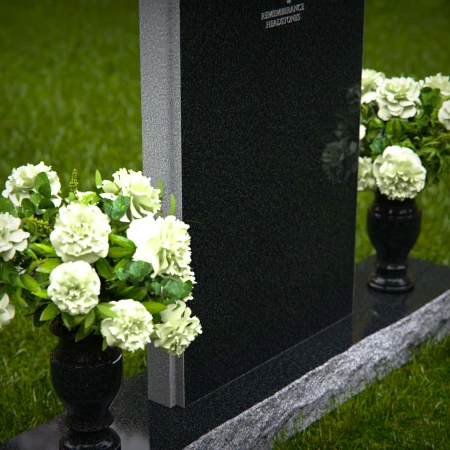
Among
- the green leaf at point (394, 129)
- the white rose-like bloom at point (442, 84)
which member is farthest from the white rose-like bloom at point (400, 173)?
the white rose-like bloom at point (442, 84)

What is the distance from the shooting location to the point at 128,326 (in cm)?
244

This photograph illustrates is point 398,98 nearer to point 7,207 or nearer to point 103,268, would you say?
point 103,268

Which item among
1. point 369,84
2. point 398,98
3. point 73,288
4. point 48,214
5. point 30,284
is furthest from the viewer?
point 369,84

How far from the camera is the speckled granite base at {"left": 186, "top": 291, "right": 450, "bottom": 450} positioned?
10.4 feet

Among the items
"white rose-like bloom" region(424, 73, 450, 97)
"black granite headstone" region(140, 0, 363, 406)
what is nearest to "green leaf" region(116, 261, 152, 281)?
"black granite headstone" region(140, 0, 363, 406)

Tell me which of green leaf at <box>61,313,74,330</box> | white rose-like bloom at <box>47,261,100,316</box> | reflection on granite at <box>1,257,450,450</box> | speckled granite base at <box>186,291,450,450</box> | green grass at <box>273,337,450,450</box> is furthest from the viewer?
green grass at <box>273,337,450,450</box>

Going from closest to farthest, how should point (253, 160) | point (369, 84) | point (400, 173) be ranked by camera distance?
1. point (253, 160)
2. point (400, 173)
3. point (369, 84)

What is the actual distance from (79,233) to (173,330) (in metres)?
0.43

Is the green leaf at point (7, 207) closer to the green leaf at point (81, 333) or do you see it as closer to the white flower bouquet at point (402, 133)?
the green leaf at point (81, 333)

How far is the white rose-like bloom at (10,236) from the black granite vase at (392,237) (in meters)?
2.10

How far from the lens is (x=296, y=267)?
3.68m

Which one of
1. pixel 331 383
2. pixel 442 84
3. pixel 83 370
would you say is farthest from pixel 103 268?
pixel 442 84

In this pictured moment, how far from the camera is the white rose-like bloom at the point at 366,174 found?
157 inches

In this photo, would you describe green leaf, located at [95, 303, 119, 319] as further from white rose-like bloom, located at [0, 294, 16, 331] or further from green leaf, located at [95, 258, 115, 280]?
white rose-like bloom, located at [0, 294, 16, 331]
